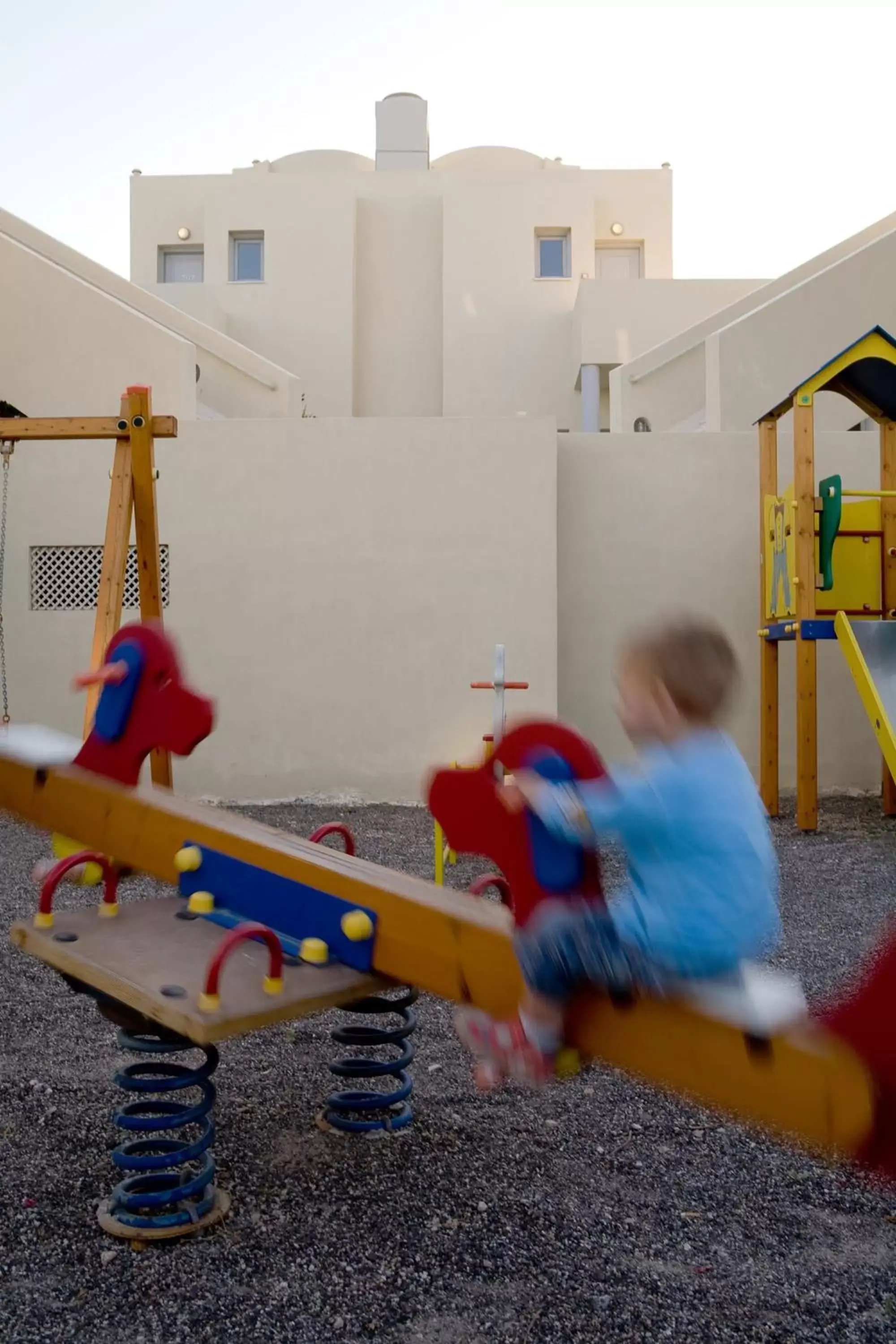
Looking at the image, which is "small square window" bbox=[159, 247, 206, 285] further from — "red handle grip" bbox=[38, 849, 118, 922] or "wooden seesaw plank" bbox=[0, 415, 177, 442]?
"red handle grip" bbox=[38, 849, 118, 922]

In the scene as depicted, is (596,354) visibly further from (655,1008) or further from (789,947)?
(655,1008)

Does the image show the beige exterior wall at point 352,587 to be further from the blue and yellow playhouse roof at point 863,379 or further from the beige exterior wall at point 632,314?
the beige exterior wall at point 632,314

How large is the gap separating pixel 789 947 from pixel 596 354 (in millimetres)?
12453

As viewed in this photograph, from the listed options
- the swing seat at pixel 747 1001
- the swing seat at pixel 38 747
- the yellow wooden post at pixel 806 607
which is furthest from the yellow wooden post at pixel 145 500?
the yellow wooden post at pixel 806 607

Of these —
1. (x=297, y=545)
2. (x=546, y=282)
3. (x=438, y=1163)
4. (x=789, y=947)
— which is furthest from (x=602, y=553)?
(x=546, y=282)

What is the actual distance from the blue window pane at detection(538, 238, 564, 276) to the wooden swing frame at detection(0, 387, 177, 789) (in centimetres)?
1433

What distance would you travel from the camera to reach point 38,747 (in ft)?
10.4

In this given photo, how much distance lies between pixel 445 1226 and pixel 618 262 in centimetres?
1879

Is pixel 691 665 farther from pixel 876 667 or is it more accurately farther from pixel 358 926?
pixel 876 667

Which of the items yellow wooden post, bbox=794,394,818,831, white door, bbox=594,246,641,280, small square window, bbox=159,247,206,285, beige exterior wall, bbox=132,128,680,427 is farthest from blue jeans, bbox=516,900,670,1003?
small square window, bbox=159,247,206,285

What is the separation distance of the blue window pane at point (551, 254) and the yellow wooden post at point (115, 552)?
47.4 feet

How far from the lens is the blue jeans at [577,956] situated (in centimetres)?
179

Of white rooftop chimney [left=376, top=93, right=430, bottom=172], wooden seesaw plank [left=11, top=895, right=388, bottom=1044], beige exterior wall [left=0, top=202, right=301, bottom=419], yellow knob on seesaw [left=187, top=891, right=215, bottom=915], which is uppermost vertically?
white rooftop chimney [left=376, top=93, right=430, bottom=172]

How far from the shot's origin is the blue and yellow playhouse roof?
7262mm
